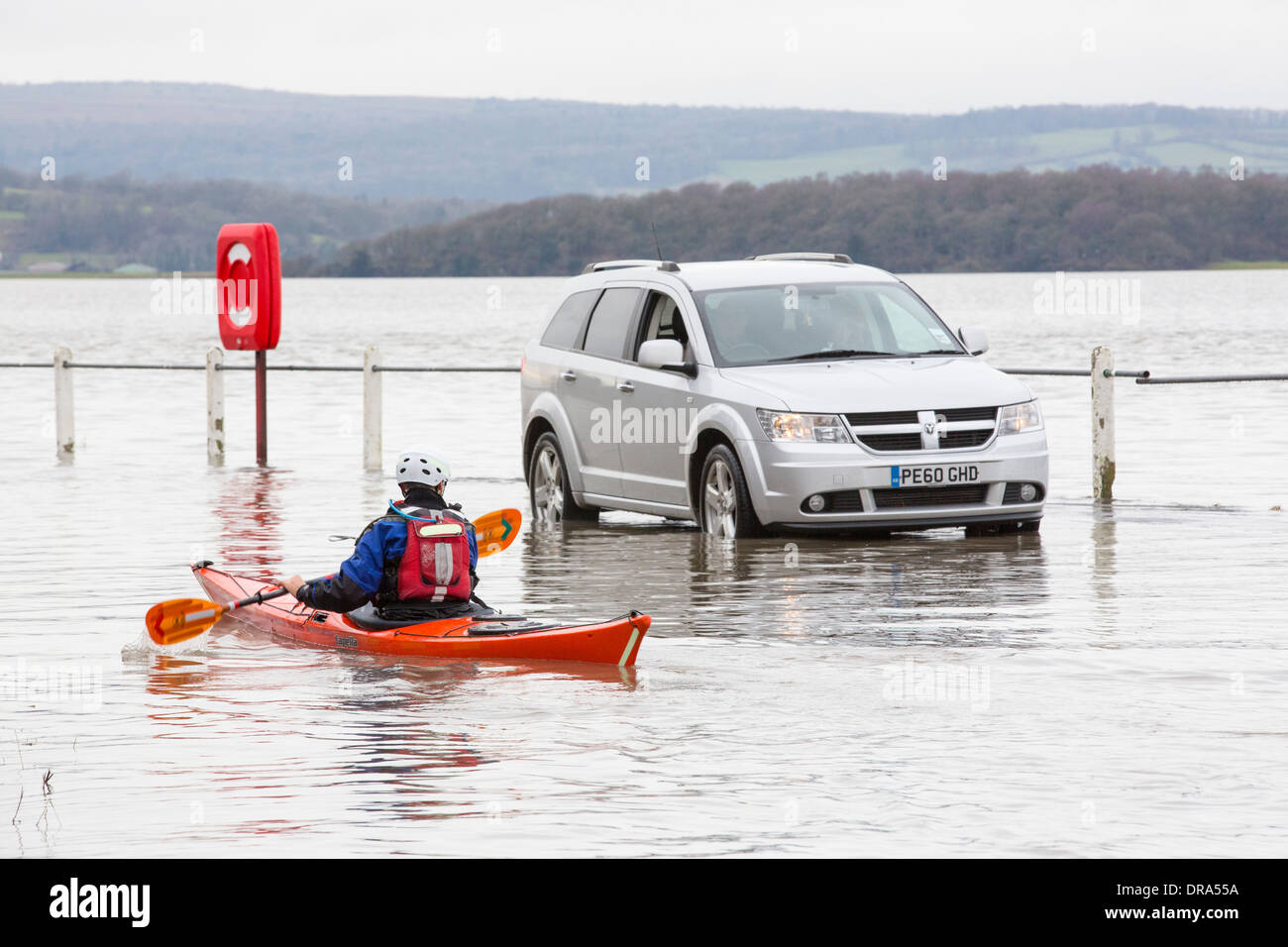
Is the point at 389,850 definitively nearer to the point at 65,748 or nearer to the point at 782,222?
the point at 65,748

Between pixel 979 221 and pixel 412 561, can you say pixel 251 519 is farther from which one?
pixel 979 221

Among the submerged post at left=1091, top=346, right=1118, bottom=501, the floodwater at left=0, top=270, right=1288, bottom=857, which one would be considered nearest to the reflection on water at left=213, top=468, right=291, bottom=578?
the floodwater at left=0, top=270, right=1288, bottom=857

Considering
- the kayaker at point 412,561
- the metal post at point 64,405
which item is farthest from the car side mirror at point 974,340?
the metal post at point 64,405

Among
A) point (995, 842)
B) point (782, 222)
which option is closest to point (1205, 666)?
point (995, 842)

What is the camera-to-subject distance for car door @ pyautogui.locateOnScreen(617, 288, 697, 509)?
15070 millimetres

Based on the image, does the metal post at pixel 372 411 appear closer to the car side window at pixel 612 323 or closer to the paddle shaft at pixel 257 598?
the car side window at pixel 612 323

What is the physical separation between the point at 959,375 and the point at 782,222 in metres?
116

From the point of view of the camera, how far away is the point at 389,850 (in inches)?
245

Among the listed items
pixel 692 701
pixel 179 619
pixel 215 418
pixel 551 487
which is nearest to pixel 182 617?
pixel 179 619

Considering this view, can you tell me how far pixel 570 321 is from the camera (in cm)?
1684

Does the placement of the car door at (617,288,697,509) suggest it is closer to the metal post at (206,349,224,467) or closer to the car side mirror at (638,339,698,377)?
the car side mirror at (638,339,698,377)

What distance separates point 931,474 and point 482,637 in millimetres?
5069

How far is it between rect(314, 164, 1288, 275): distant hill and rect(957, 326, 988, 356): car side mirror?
356 feet
